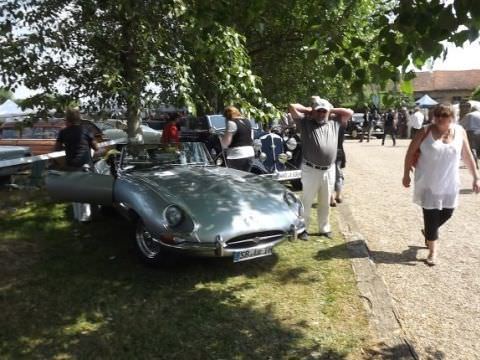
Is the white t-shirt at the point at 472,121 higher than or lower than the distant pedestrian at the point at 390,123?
higher

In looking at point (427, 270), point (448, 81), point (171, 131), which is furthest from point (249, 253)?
point (448, 81)

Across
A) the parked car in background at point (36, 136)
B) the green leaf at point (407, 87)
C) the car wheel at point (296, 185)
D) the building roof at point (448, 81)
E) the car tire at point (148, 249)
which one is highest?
the building roof at point (448, 81)

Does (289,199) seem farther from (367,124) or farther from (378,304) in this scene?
(367,124)

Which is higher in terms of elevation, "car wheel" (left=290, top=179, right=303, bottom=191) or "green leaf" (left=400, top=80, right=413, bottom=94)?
"green leaf" (left=400, top=80, right=413, bottom=94)

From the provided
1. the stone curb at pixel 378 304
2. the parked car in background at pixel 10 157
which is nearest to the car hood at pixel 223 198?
the stone curb at pixel 378 304

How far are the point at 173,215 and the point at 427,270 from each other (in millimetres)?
2711

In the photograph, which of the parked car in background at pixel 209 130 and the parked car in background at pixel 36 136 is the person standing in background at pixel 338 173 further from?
the parked car in background at pixel 36 136

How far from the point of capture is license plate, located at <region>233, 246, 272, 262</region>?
4.45 m

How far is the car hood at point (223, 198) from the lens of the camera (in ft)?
14.9

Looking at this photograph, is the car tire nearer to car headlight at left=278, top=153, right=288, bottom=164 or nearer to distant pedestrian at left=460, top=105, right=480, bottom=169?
car headlight at left=278, top=153, right=288, bottom=164

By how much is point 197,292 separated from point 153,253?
71 centimetres

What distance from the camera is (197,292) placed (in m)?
4.38

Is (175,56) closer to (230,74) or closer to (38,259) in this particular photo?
(230,74)

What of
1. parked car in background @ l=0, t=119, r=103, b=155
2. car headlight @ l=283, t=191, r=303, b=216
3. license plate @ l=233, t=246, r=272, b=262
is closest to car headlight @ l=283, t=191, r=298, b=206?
car headlight @ l=283, t=191, r=303, b=216
